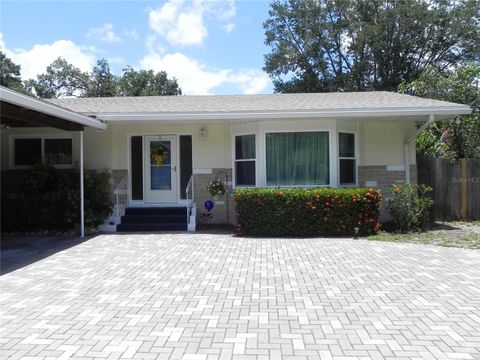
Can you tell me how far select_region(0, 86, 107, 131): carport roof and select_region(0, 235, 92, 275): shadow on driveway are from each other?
2.66 m

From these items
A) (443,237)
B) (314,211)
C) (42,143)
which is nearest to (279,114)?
(314,211)

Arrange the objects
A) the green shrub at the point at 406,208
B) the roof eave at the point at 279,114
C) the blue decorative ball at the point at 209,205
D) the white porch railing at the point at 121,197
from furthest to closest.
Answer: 1. the blue decorative ball at the point at 209,205
2. the white porch railing at the point at 121,197
3. the green shrub at the point at 406,208
4. the roof eave at the point at 279,114

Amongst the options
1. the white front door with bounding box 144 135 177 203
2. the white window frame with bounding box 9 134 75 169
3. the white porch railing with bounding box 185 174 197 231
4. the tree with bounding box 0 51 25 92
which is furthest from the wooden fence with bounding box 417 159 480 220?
the tree with bounding box 0 51 25 92

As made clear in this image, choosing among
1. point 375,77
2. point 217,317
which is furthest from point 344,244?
point 375,77

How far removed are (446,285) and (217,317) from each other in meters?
3.27

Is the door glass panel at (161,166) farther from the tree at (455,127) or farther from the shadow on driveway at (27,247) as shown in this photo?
the tree at (455,127)

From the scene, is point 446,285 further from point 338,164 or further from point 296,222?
point 338,164

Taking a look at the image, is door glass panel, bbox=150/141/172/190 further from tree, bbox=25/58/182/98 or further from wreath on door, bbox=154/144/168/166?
tree, bbox=25/58/182/98

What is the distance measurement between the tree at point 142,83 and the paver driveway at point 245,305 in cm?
2927

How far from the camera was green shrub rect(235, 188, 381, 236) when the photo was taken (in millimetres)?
10359

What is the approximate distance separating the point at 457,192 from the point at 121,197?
9.60 metres

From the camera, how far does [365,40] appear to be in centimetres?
2736

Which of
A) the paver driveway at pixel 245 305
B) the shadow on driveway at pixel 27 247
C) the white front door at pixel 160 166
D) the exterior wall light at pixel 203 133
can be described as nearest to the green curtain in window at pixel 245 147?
the exterior wall light at pixel 203 133

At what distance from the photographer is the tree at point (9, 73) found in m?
32.2
